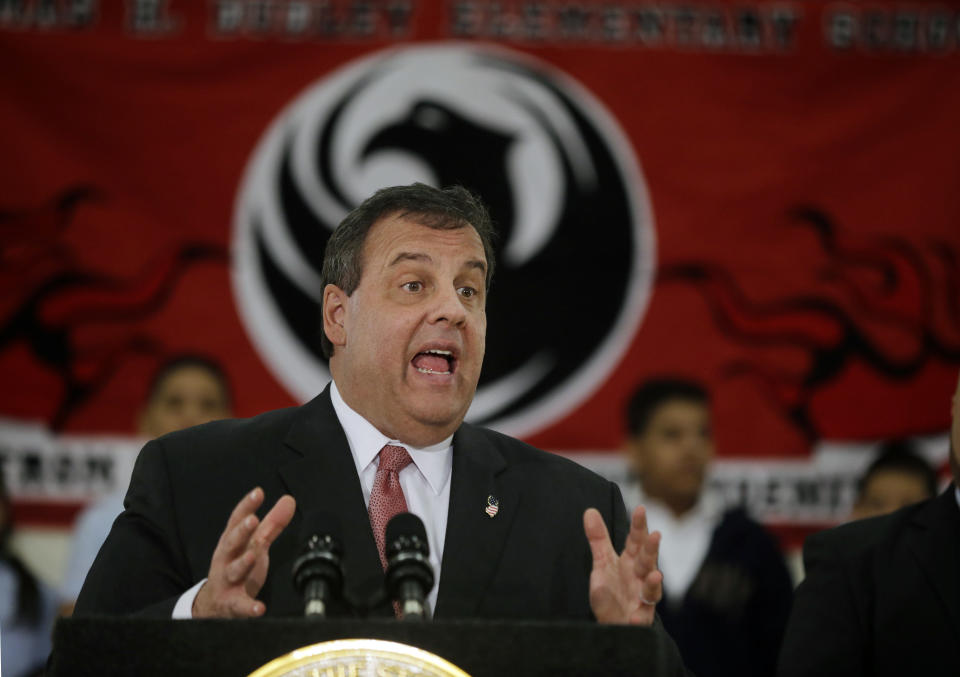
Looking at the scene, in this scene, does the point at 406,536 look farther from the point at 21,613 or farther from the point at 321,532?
the point at 21,613

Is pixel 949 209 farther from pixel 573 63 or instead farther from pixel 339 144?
pixel 339 144

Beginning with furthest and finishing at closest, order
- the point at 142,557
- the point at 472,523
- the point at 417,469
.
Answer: the point at 417,469
the point at 472,523
the point at 142,557

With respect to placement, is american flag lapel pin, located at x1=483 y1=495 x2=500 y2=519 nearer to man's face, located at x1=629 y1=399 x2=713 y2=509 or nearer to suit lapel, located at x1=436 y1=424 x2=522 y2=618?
suit lapel, located at x1=436 y1=424 x2=522 y2=618

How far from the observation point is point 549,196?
482 centimetres

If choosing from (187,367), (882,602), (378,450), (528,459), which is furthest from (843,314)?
(378,450)

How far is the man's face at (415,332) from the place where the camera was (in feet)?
7.95

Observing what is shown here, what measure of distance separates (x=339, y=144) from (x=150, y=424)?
122 cm

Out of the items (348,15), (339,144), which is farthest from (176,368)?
(348,15)

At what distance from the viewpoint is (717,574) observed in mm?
3963

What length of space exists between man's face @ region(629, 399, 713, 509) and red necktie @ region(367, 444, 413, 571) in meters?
2.17

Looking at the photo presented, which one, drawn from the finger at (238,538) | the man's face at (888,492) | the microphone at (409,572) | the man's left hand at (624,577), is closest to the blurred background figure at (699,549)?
the man's face at (888,492)

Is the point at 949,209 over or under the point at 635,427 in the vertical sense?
over

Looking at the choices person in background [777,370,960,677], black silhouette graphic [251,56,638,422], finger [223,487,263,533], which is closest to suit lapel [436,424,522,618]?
finger [223,487,263,533]

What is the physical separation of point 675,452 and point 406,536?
278 cm
